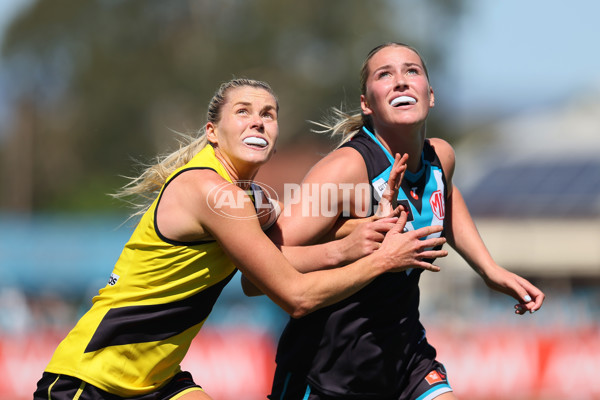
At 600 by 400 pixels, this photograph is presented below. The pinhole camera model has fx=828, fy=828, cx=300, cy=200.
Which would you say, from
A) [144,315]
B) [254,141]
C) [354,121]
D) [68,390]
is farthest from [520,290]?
[68,390]

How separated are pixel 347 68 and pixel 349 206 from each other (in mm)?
28588

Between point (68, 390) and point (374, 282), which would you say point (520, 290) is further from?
point (68, 390)

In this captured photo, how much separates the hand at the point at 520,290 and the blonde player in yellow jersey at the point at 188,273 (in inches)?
37.1

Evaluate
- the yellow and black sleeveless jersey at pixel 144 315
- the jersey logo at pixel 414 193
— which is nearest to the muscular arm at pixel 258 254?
the yellow and black sleeveless jersey at pixel 144 315

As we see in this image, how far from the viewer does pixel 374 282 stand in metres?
4.23

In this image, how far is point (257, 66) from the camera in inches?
1284

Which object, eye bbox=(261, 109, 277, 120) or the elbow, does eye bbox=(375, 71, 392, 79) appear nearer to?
eye bbox=(261, 109, 277, 120)

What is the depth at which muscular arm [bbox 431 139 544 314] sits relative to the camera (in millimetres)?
4570

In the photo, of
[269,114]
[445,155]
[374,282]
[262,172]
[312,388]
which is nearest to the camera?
[269,114]

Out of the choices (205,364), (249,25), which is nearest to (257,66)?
(249,25)

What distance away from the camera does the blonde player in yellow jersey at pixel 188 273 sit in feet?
12.4

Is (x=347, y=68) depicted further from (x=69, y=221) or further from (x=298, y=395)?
(x=298, y=395)

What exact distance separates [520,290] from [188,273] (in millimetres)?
1872

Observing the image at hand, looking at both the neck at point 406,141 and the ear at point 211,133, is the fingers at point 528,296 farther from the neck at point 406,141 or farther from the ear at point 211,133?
the ear at point 211,133
